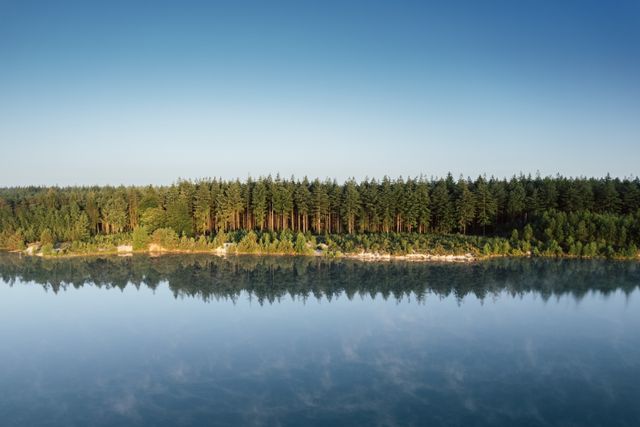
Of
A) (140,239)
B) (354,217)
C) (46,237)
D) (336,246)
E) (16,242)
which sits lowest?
(336,246)

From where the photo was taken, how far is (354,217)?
70.6 m

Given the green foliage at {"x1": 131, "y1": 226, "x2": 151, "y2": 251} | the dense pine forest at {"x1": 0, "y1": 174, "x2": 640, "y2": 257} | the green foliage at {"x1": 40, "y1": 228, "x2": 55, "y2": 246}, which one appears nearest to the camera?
the dense pine forest at {"x1": 0, "y1": 174, "x2": 640, "y2": 257}

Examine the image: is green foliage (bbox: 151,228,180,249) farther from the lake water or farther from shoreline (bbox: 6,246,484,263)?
the lake water

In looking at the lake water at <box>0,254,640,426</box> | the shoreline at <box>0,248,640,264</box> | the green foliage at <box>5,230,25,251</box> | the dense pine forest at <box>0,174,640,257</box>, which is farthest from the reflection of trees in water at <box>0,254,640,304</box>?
the green foliage at <box>5,230,25,251</box>

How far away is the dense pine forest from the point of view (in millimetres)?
55688

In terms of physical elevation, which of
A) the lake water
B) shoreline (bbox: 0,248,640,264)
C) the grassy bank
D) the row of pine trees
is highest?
the row of pine trees

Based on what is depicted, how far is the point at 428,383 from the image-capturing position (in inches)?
808

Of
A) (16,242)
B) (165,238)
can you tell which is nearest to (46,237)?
(16,242)

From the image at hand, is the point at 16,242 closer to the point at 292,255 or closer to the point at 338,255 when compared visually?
the point at 292,255

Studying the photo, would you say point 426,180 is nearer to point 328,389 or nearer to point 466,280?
point 466,280

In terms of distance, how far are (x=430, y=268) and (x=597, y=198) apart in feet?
112

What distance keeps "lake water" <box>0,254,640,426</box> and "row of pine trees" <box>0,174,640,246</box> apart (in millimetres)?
22618

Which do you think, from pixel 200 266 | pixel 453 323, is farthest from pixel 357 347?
pixel 200 266

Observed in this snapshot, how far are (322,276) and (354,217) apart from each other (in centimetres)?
2754
